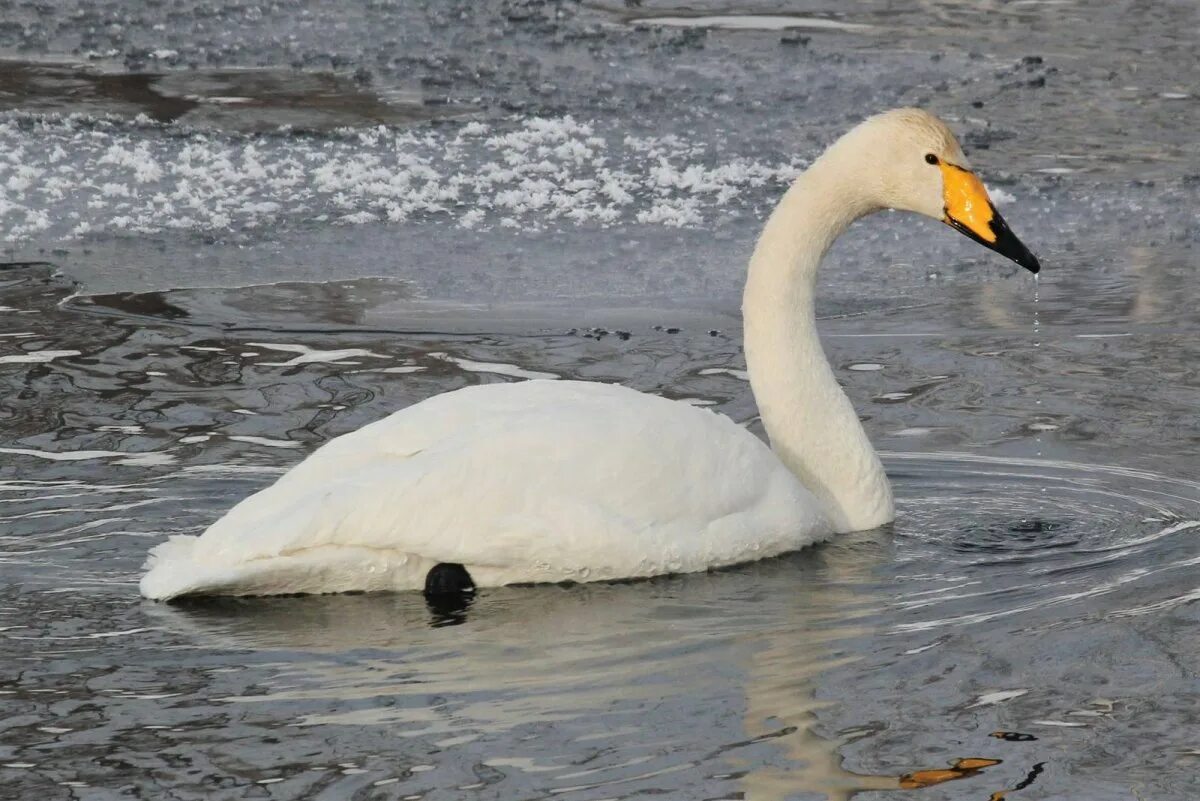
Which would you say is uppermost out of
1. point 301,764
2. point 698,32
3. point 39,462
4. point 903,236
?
point 698,32

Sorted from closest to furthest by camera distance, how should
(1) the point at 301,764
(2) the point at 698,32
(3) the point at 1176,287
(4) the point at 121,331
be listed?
(1) the point at 301,764 → (4) the point at 121,331 → (3) the point at 1176,287 → (2) the point at 698,32

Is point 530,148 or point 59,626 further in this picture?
point 530,148

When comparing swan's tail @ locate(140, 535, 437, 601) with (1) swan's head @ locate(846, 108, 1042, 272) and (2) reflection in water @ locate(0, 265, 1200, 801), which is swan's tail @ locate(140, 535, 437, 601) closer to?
(2) reflection in water @ locate(0, 265, 1200, 801)

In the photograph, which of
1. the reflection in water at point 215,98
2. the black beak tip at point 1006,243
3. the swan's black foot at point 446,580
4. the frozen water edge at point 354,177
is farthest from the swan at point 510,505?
the reflection in water at point 215,98

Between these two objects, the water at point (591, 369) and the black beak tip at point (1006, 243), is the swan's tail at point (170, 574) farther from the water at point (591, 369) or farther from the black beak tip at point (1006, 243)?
the black beak tip at point (1006, 243)

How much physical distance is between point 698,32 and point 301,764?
409 inches

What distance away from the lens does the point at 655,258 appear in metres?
9.32

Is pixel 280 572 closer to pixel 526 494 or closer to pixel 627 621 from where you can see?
pixel 526 494

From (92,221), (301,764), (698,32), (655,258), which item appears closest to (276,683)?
(301,764)

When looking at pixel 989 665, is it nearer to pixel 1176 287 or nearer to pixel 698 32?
pixel 1176 287

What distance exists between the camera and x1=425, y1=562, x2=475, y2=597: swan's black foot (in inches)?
218

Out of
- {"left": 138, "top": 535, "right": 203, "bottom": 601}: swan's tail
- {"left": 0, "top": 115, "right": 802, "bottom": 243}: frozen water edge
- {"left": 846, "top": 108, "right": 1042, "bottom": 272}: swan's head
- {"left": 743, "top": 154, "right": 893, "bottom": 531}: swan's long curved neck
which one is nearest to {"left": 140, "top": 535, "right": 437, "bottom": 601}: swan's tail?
{"left": 138, "top": 535, "right": 203, "bottom": 601}: swan's tail

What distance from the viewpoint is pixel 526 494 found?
5547mm

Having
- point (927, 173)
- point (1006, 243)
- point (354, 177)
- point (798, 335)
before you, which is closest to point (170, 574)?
point (798, 335)
